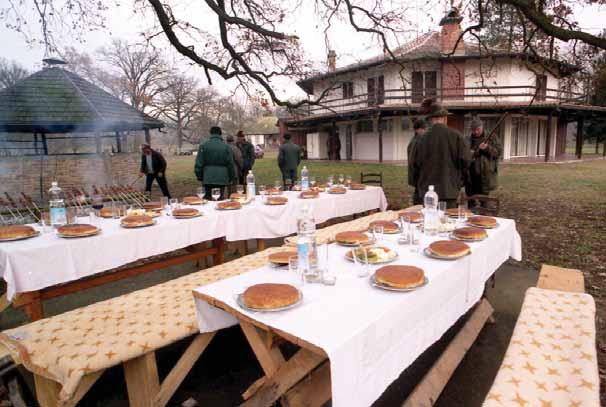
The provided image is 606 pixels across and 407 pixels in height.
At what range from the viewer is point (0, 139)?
34.0ft

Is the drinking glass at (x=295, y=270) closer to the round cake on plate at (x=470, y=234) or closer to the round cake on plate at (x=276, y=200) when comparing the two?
the round cake on plate at (x=470, y=234)

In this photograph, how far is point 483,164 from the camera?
5.51m

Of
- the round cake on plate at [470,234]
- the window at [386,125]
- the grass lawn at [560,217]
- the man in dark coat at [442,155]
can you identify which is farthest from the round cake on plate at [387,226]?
the window at [386,125]

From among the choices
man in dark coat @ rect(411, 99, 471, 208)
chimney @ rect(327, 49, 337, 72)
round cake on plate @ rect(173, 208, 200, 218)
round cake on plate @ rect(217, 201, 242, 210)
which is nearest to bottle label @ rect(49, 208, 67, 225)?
round cake on plate @ rect(173, 208, 200, 218)

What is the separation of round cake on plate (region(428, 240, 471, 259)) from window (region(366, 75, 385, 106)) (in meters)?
18.4

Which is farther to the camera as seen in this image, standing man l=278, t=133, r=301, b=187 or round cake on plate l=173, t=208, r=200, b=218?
standing man l=278, t=133, r=301, b=187

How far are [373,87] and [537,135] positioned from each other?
454 inches

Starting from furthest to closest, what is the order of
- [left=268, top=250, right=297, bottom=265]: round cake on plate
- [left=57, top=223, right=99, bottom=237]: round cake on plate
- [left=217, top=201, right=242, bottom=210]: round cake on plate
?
[left=217, top=201, right=242, bottom=210]: round cake on plate
[left=57, top=223, right=99, bottom=237]: round cake on plate
[left=268, top=250, right=297, bottom=265]: round cake on plate

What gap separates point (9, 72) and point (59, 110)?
8.17 metres

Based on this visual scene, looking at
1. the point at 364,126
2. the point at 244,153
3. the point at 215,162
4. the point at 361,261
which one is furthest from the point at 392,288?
the point at 364,126

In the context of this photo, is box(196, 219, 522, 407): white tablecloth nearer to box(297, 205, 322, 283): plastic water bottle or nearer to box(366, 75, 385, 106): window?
box(297, 205, 322, 283): plastic water bottle

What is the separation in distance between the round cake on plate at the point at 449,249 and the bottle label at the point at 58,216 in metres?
3.29

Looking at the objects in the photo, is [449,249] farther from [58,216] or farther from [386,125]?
[386,125]

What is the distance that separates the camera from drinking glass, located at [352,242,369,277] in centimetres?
197
